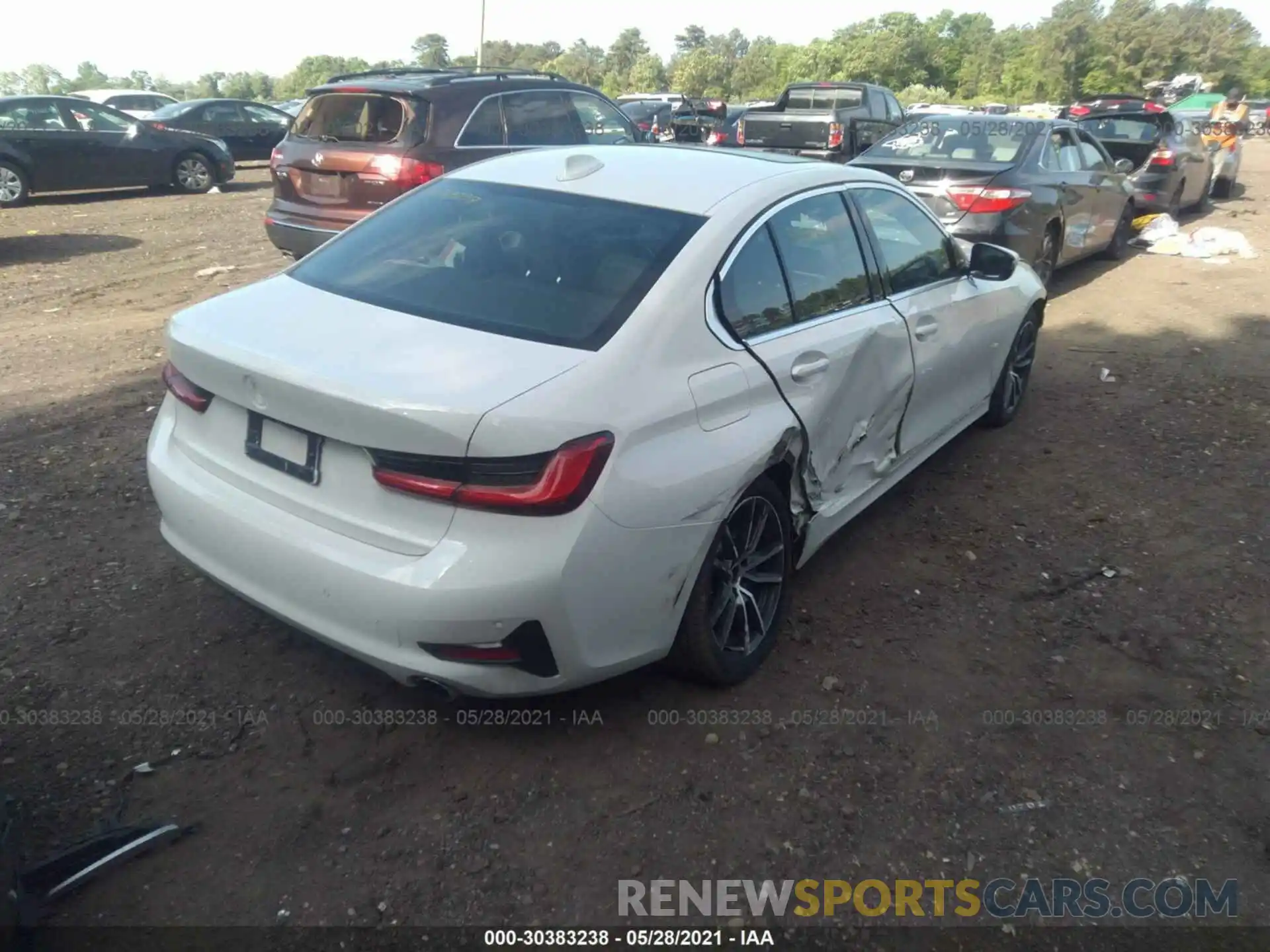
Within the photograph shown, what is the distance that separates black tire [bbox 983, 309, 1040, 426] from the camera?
5.65 meters

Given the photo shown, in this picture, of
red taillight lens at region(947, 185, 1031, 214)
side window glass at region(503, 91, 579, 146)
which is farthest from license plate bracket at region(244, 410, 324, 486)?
red taillight lens at region(947, 185, 1031, 214)

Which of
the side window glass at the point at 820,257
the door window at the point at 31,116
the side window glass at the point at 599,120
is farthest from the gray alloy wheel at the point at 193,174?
the side window glass at the point at 820,257

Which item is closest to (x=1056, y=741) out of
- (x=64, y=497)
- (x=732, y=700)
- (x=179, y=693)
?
(x=732, y=700)

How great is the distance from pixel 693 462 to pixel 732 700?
914 millimetres

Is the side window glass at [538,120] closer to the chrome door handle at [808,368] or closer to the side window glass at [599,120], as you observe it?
the side window glass at [599,120]

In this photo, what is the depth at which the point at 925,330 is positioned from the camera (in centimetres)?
429

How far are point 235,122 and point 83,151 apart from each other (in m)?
6.69

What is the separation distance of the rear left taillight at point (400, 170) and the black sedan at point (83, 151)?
8866mm

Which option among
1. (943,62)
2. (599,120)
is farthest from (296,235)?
(943,62)

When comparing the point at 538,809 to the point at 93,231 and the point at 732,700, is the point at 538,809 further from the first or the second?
the point at 93,231

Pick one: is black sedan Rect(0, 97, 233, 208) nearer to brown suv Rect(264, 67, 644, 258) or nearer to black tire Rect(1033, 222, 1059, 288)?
brown suv Rect(264, 67, 644, 258)

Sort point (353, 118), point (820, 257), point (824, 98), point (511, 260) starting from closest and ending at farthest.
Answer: point (511, 260) → point (820, 257) → point (353, 118) → point (824, 98)

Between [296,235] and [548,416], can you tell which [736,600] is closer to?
[548,416]

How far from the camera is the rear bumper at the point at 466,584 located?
2.55m
